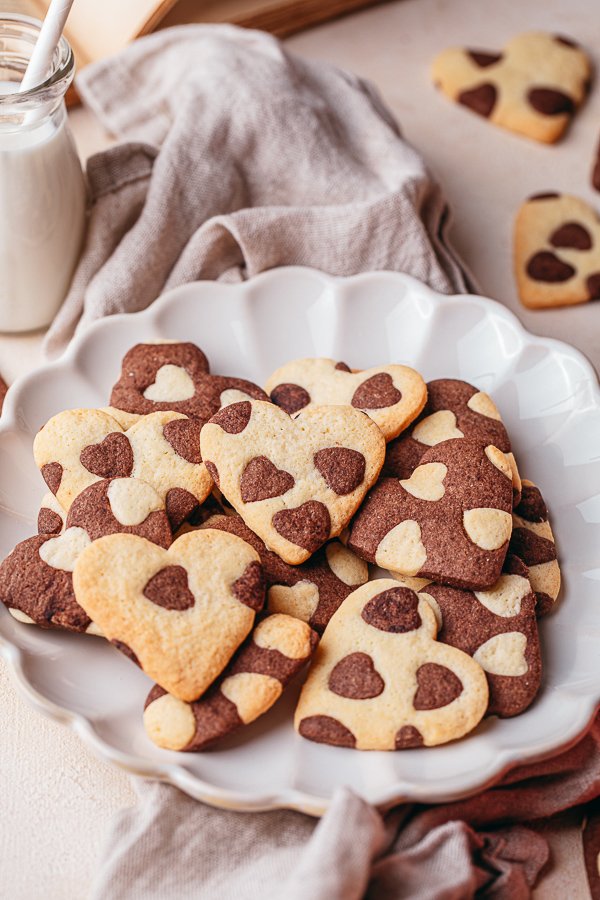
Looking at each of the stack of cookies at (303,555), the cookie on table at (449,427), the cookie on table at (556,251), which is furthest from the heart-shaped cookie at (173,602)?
the cookie on table at (556,251)

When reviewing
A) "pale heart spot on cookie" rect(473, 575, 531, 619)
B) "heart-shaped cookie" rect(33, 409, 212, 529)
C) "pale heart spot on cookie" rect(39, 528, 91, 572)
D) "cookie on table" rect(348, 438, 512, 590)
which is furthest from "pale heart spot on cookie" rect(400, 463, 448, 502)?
"pale heart spot on cookie" rect(39, 528, 91, 572)

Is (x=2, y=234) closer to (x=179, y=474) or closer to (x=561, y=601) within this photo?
(x=179, y=474)

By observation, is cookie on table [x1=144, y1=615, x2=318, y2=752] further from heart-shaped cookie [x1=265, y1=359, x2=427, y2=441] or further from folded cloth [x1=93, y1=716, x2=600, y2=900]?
heart-shaped cookie [x1=265, y1=359, x2=427, y2=441]

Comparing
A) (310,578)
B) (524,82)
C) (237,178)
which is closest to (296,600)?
(310,578)

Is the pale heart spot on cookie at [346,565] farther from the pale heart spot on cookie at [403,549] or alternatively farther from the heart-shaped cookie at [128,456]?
the heart-shaped cookie at [128,456]

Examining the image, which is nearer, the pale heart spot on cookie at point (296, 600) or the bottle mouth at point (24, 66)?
the pale heart spot on cookie at point (296, 600)
